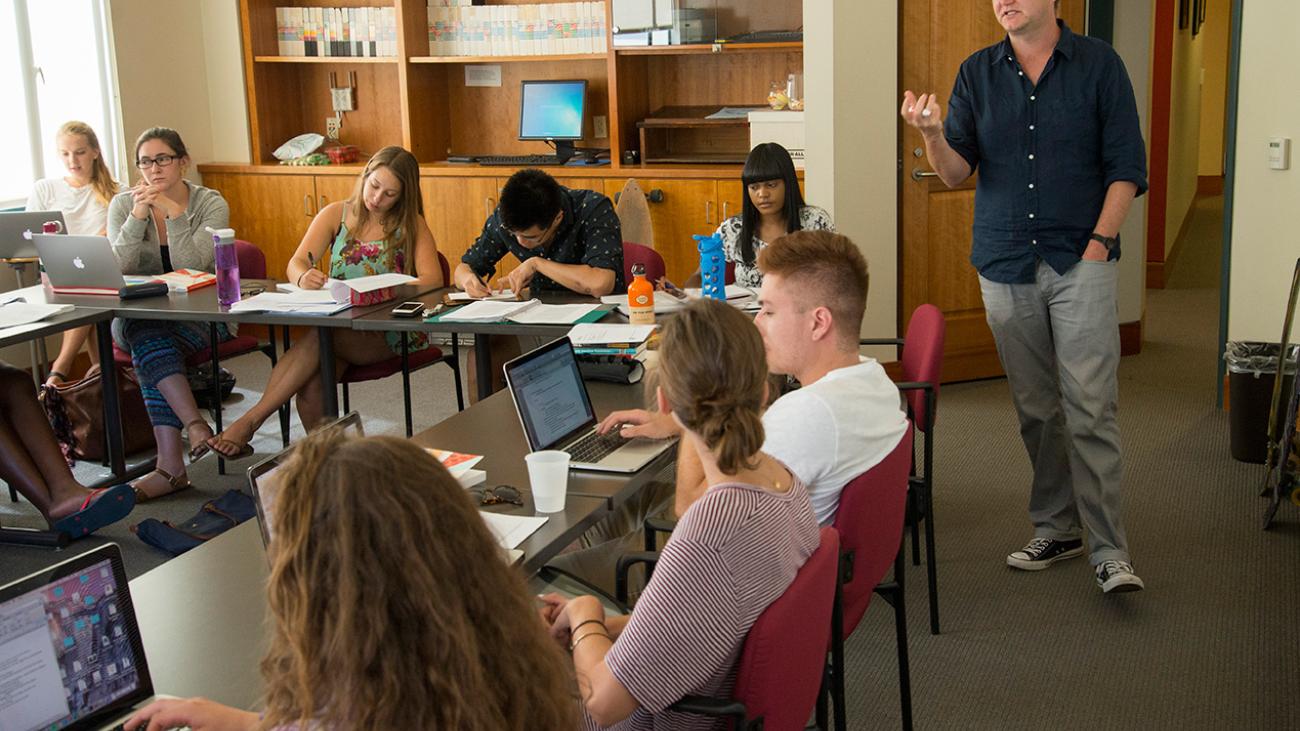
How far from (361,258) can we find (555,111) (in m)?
2.13

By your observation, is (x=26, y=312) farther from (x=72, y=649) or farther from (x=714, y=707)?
(x=714, y=707)

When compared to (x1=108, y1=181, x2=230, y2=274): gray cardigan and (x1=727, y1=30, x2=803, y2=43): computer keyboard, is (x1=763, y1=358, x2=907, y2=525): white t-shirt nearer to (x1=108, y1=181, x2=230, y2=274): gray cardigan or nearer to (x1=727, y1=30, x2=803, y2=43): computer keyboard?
(x1=108, y1=181, x2=230, y2=274): gray cardigan

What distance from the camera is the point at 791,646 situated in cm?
174

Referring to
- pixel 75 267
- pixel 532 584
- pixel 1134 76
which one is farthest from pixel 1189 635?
pixel 75 267

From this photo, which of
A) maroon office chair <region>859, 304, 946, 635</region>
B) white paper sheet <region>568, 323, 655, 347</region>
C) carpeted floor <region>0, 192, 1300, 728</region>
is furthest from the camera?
white paper sheet <region>568, 323, 655, 347</region>

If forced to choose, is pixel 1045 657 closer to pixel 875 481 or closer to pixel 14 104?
pixel 875 481

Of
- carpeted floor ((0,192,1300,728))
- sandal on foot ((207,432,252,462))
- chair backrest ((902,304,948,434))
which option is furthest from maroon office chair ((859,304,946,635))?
sandal on foot ((207,432,252,462))

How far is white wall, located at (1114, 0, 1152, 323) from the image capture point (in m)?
5.82

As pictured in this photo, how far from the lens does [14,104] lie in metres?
5.95

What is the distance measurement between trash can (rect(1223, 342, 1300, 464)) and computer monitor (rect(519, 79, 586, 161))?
3271 mm

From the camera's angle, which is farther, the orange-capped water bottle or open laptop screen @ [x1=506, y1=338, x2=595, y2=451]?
the orange-capped water bottle

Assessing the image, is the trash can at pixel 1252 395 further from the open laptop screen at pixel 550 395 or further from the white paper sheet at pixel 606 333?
the open laptop screen at pixel 550 395

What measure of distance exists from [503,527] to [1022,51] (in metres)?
2.04

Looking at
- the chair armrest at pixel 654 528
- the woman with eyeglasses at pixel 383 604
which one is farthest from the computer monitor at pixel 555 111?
the woman with eyeglasses at pixel 383 604
